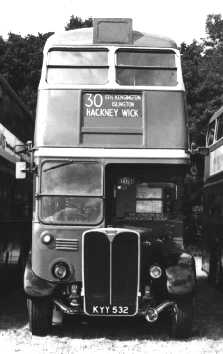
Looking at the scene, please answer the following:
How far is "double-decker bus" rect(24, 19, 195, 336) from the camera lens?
9.80 meters

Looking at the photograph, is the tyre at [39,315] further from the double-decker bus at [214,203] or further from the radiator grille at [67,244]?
the double-decker bus at [214,203]

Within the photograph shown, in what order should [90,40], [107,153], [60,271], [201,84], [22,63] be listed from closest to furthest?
[60,271], [107,153], [90,40], [22,63], [201,84]

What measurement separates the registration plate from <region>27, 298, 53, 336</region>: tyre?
668 millimetres

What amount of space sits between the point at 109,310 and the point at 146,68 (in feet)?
12.0

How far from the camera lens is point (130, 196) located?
1048 cm

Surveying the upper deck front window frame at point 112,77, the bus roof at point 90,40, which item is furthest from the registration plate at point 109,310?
the bus roof at point 90,40

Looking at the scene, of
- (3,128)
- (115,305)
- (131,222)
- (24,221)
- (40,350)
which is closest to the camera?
(40,350)

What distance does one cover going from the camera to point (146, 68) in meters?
10.9

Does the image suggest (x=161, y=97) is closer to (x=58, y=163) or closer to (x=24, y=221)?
(x=58, y=163)

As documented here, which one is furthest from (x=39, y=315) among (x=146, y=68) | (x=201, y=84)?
(x=201, y=84)

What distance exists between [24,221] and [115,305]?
5648 mm

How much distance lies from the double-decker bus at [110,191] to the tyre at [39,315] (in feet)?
0.04

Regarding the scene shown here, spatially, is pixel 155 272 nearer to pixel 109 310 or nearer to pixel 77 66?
pixel 109 310

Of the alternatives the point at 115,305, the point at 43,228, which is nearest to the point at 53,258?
the point at 43,228
